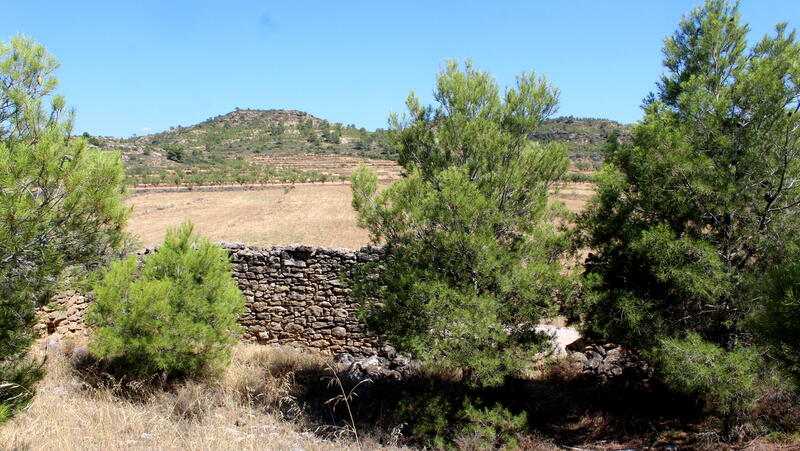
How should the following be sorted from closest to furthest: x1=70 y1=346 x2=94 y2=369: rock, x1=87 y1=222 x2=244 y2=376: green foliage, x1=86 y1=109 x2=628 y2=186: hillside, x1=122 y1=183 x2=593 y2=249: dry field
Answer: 1. x1=87 y1=222 x2=244 y2=376: green foliage
2. x1=70 y1=346 x2=94 y2=369: rock
3. x1=122 y1=183 x2=593 y2=249: dry field
4. x1=86 y1=109 x2=628 y2=186: hillside

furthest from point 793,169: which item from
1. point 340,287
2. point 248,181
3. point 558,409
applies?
point 248,181

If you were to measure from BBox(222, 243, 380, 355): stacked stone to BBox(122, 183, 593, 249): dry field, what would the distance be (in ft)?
29.7

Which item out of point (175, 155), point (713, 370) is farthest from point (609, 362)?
point (175, 155)

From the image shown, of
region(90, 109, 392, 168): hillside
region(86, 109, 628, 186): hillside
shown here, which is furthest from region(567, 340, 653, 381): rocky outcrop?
region(90, 109, 392, 168): hillside

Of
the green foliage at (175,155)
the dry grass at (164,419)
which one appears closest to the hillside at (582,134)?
the dry grass at (164,419)

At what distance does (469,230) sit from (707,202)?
9.93 ft

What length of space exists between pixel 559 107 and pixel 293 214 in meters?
27.7

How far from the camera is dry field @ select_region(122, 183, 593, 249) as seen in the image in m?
24.1

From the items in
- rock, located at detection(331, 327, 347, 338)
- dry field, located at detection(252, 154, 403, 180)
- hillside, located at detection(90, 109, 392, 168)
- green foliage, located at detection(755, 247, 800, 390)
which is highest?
hillside, located at detection(90, 109, 392, 168)

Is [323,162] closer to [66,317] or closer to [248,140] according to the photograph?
[248,140]

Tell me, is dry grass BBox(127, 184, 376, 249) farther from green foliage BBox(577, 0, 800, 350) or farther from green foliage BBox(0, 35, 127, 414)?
green foliage BBox(577, 0, 800, 350)

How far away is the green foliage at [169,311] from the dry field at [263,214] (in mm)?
11814

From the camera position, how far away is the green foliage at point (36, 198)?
3730mm

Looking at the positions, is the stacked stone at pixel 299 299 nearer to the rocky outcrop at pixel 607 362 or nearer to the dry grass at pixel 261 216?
the rocky outcrop at pixel 607 362
